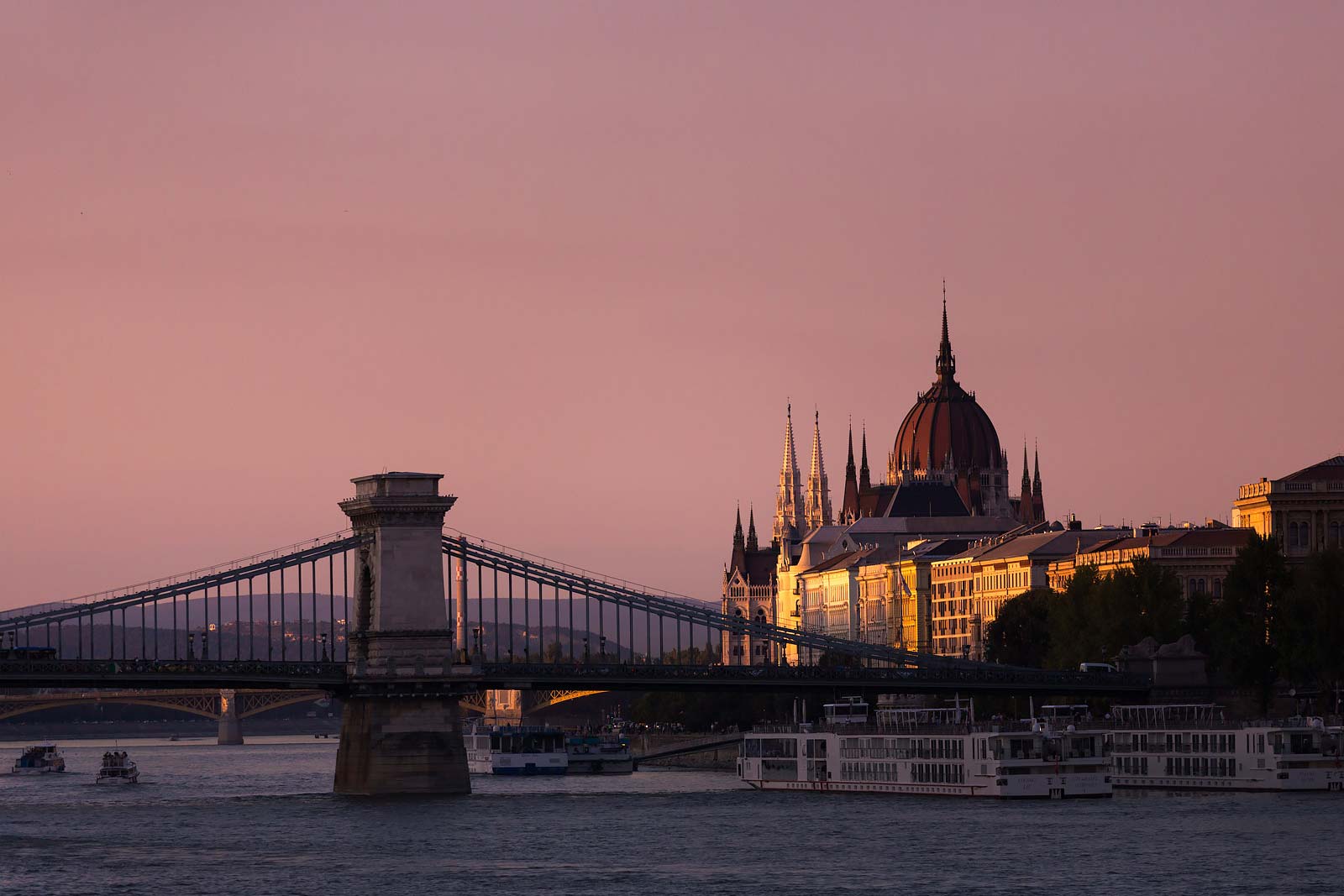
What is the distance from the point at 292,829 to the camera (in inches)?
3912

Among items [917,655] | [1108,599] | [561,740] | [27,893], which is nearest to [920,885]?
[27,893]

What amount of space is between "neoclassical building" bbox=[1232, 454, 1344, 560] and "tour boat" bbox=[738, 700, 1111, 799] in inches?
1951

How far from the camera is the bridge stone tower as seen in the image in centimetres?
11025

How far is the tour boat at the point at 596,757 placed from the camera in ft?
528

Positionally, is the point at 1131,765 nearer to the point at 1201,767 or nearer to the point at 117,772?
the point at 1201,767

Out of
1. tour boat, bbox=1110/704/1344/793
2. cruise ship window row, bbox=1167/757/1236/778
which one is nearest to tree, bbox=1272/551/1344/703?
tour boat, bbox=1110/704/1344/793

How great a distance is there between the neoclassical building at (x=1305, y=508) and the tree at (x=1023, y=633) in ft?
42.7

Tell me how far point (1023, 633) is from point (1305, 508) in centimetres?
2067

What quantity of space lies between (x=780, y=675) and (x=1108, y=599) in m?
30.3

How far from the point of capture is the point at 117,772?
504ft

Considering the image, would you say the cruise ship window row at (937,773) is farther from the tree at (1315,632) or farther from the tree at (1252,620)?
the tree at (1315,632)

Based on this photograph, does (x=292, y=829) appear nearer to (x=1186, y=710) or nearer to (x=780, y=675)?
(x=780, y=675)

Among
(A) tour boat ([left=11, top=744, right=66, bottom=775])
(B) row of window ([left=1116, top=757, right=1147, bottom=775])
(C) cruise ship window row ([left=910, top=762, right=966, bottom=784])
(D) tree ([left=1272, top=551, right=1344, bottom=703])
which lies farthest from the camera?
(A) tour boat ([left=11, top=744, right=66, bottom=775])

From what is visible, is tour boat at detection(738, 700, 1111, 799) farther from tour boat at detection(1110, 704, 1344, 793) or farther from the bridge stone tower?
the bridge stone tower
